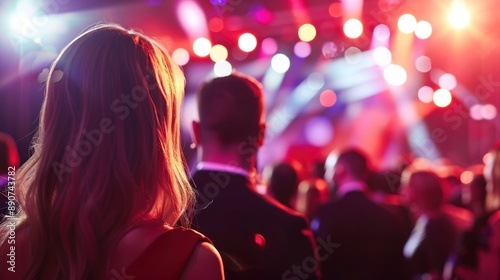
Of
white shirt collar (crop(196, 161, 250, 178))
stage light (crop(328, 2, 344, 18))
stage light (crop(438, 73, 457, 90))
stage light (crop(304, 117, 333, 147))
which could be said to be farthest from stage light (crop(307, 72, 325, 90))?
white shirt collar (crop(196, 161, 250, 178))

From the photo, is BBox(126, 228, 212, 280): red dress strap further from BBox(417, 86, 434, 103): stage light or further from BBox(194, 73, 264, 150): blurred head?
BBox(417, 86, 434, 103): stage light

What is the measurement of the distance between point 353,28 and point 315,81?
496 cm

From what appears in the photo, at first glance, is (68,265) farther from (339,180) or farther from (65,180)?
(339,180)

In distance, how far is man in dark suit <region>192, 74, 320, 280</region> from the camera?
2.24m

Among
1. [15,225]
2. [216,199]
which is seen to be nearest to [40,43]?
[216,199]

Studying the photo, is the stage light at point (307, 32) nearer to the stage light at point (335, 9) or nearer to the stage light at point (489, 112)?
the stage light at point (335, 9)

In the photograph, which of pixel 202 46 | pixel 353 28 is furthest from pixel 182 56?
pixel 353 28

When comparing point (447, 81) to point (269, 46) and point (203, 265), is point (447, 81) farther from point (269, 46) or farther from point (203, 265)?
point (203, 265)

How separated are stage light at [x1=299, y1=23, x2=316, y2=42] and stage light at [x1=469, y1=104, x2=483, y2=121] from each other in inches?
202

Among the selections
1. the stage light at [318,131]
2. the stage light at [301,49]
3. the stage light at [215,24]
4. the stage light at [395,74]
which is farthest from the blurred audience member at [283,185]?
the stage light at [318,131]

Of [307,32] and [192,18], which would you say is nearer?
[192,18]

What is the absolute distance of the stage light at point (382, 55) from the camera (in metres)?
13.4

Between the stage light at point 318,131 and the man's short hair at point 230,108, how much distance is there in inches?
616

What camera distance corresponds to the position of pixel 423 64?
551 inches
